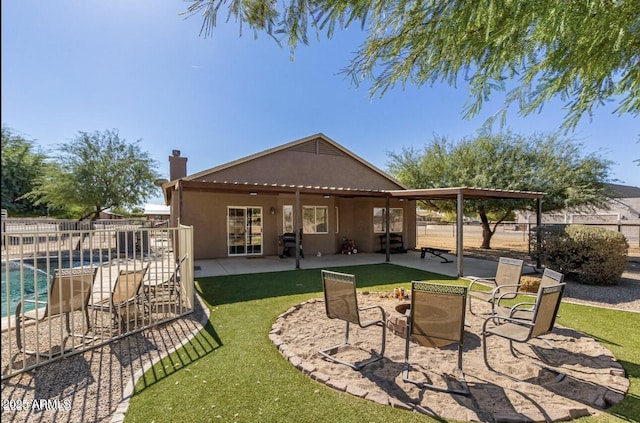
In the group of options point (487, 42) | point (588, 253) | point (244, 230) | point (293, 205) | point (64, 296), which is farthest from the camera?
point (293, 205)

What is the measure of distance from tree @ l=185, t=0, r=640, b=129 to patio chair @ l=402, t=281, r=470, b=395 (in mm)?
2626

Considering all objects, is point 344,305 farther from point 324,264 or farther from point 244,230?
point 244,230

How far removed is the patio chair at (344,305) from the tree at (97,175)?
19509 mm

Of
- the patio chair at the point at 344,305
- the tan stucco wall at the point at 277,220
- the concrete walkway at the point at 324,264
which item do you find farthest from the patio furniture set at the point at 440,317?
the tan stucco wall at the point at 277,220

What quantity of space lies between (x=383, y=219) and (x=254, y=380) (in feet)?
41.9

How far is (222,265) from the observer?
11195mm

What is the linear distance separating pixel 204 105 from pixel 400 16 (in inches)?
454

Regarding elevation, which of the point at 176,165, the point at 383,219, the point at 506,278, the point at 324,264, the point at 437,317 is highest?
the point at 176,165

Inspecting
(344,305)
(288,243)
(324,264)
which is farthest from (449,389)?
(288,243)

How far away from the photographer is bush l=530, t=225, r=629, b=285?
804 cm

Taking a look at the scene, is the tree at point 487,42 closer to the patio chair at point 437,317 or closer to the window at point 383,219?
the patio chair at point 437,317

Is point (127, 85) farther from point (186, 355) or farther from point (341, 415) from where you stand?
point (341, 415)

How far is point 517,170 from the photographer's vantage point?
49.4 ft

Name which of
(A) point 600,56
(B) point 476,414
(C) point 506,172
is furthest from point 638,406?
(C) point 506,172
